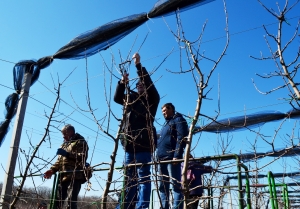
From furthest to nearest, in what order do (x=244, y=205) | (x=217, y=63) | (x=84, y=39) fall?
(x=84, y=39)
(x=244, y=205)
(x=217, y=63)

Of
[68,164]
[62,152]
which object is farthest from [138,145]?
[68,164]

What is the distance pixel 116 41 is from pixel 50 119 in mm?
1414

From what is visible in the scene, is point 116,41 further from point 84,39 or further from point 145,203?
point 145,203

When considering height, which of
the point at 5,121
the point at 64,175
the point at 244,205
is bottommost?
the point at 244,205

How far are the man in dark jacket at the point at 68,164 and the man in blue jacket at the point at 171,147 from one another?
2.90 ft

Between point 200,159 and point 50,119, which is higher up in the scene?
point 50,119

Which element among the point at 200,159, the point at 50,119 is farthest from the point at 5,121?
the point at 200,159

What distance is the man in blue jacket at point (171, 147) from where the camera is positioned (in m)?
2.98

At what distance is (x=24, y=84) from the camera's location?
4.74 metres

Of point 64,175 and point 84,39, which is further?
point 84,39

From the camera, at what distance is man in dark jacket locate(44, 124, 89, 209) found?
356 cm

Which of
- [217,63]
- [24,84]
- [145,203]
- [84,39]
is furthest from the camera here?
[24,84]

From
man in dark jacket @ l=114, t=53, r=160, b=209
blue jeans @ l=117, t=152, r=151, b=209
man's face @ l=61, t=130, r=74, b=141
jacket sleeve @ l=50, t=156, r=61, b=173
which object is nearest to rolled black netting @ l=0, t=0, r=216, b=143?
man's face @ l=61, t=130, r=74, b=141

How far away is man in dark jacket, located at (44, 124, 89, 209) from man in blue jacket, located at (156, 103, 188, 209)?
884 millimetres
